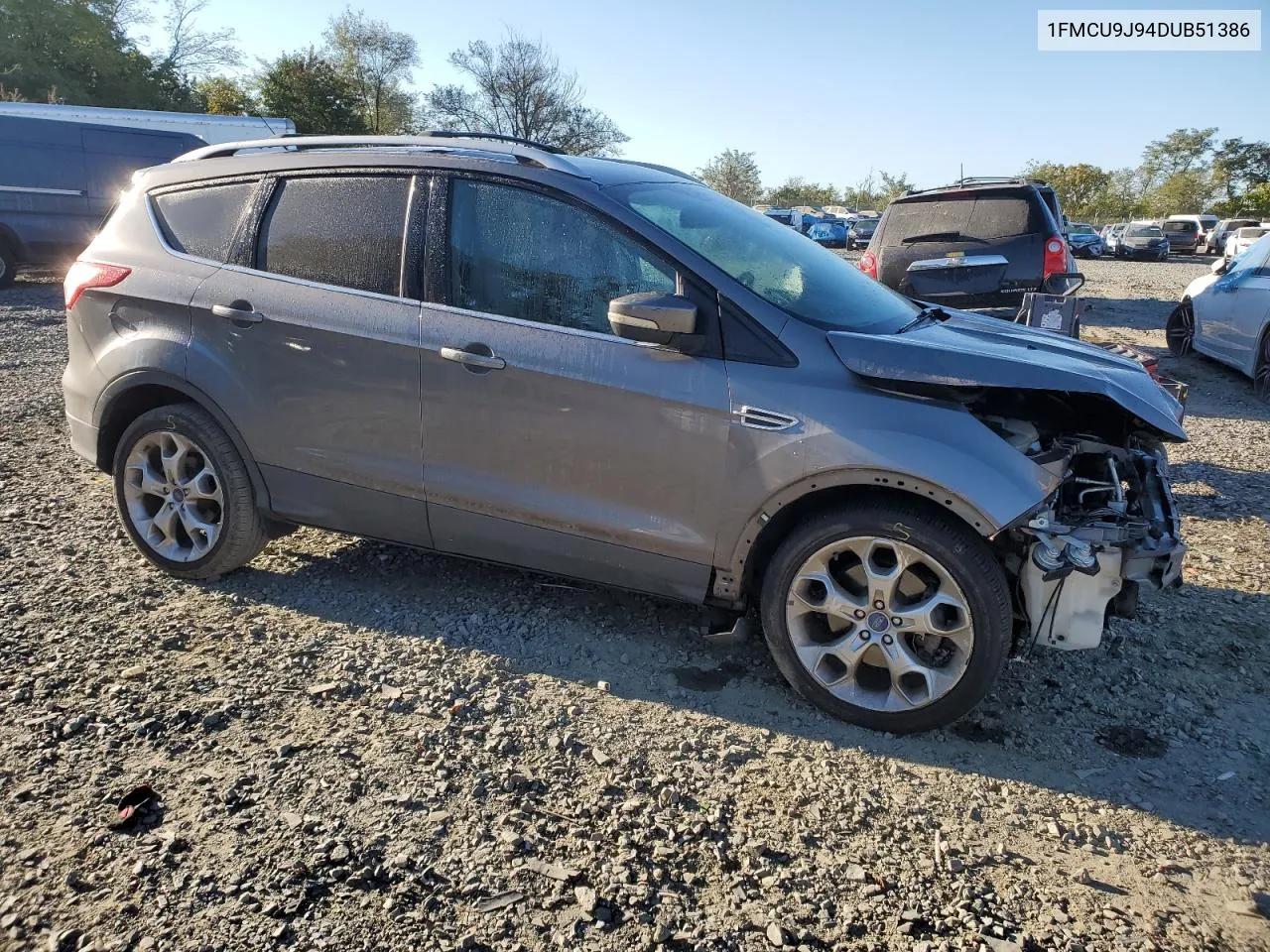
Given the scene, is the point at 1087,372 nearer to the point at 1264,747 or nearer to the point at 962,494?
the point at 962,494

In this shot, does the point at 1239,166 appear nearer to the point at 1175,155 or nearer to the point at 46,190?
the point at 1175,155

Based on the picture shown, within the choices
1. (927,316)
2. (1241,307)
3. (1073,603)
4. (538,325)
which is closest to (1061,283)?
(927,316)

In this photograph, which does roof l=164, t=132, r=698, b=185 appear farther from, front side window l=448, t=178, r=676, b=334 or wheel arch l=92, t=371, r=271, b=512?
wheel arch l=92, t=371, r=271, b=512

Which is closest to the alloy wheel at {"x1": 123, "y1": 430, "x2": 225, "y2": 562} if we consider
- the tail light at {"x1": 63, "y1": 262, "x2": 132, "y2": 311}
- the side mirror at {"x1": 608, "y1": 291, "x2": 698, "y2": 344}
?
the tail light at {"x1": 63, "y1": 262, "x2": 132, "y2": 311}

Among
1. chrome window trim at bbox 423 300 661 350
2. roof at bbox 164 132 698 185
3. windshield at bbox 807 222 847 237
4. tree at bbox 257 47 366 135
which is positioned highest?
tree at bbox 257 47 366 135

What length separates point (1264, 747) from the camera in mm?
2979

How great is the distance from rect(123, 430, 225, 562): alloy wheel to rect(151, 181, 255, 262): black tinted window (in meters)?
0.87

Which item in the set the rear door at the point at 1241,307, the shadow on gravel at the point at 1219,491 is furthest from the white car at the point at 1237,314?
the shadow on gravel at the point at 1219,491

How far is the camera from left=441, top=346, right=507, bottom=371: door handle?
10.8 feet

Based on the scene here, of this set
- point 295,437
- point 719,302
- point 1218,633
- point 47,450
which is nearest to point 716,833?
point 719,302

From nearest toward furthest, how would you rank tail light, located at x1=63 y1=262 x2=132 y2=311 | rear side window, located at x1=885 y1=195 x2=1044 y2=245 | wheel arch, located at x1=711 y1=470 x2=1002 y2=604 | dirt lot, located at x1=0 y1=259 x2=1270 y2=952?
dirt lot, located at x1=0 y1=259 x2=1270 y2=952 < wheel arch, located at x1=711 y1=470 x2=1002 y2=604 < tail light, located at x1=63 y1=262 x2=132 y2=311 < rear side window, located at x1=885 y1=195 x2=1044 y2=245

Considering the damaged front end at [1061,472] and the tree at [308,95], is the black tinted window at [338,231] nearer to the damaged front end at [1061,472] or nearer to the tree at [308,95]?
the damaged front end at [1061,472]

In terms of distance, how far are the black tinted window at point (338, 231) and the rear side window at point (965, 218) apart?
19.7 ft

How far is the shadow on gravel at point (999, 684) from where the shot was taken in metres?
2.87
